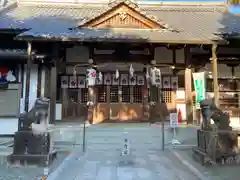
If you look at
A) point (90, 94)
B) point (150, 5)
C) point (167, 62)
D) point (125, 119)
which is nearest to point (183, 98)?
point (167, 62)

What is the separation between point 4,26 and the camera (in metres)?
14.3

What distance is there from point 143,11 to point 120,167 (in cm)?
962

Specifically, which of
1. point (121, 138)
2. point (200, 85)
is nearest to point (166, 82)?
point (200, 85)

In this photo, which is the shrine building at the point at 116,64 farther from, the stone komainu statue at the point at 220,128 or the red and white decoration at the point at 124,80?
the stone komainu statue at the point at 220,128

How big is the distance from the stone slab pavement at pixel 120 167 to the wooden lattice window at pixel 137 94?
6058 millimetres

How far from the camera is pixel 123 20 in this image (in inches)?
603

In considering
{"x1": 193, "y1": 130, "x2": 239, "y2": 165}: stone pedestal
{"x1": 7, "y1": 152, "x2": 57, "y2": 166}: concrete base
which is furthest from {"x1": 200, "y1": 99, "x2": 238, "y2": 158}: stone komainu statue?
{"x1": 7, "y1": 152, "x2": 57, "y2": 166}: concrete base

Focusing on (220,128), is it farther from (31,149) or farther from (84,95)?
(84,95)

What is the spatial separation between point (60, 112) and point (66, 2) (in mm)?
9356

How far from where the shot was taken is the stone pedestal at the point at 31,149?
8188mm

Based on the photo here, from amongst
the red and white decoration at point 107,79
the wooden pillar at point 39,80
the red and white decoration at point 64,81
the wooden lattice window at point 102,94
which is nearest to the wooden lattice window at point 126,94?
the red and white decoration at point 107,79

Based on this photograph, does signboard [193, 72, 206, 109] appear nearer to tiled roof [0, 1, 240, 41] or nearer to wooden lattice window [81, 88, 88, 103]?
tiled roof [0, 1, 240, 41]

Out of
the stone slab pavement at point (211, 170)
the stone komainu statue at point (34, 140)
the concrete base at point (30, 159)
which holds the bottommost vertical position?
the stone slab pavement at point (211, 170)

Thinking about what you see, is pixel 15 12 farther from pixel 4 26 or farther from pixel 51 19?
pixel 4 26
